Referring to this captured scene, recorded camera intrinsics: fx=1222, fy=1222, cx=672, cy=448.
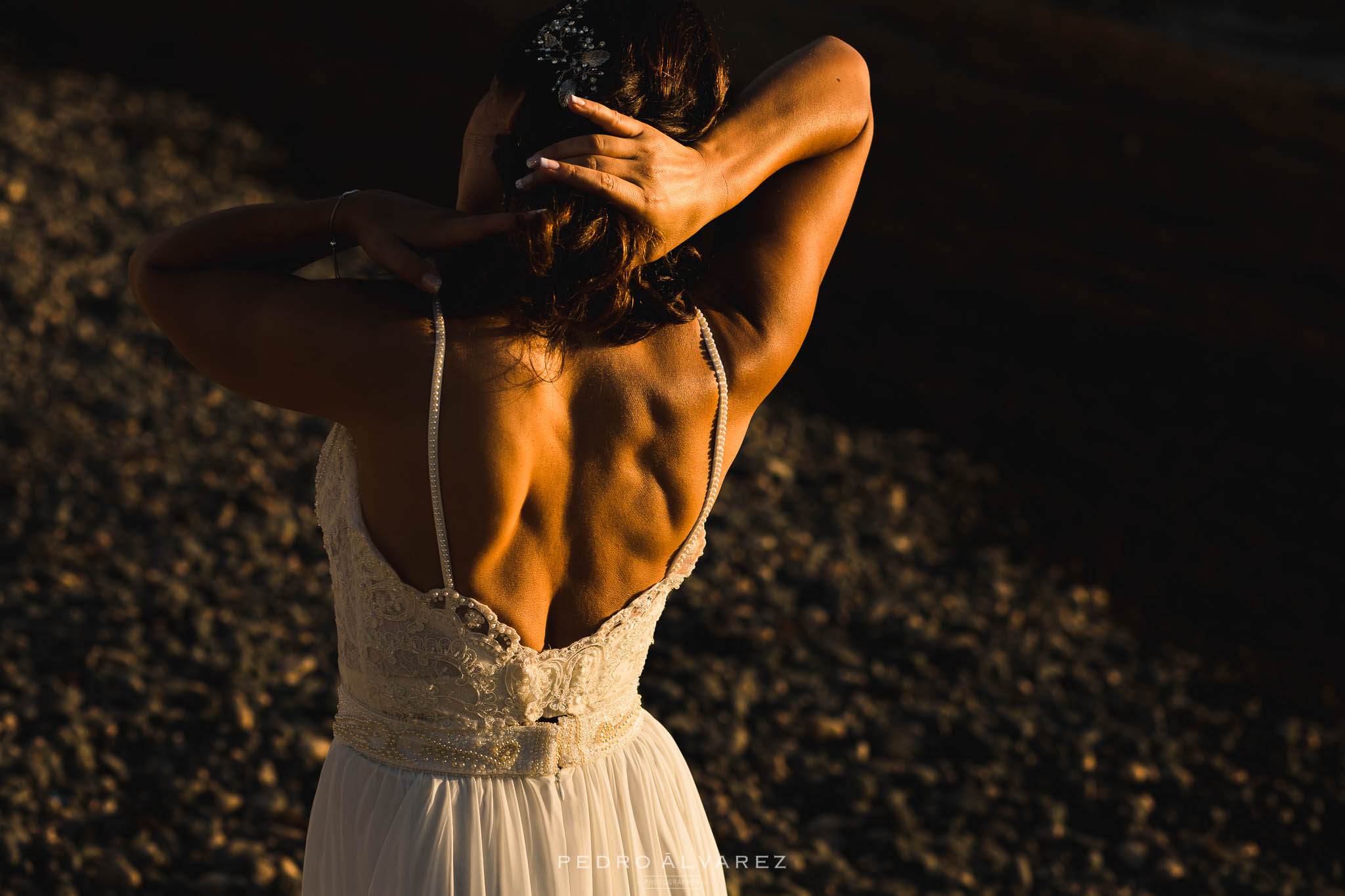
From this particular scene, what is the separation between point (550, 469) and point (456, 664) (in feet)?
1.05

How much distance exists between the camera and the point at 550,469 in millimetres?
1622

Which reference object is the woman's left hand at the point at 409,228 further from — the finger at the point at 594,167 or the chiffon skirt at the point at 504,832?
the chiffon skirt at the point at 504,832

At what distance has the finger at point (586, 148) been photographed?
1457 mm

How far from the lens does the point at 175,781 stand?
4.03 m

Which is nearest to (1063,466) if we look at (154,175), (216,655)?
(216,655)

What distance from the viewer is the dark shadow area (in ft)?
22.4

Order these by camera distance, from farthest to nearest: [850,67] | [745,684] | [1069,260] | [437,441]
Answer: [1069,260]
[745,684]
[850,67]
[437,441]

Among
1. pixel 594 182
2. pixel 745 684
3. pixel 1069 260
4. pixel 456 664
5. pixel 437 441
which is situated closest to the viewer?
pixel 594 182

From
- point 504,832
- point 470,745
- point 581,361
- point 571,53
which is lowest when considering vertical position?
point 504,832

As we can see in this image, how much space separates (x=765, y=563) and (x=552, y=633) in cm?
422

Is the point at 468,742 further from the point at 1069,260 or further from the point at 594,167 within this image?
the point at 1069,260

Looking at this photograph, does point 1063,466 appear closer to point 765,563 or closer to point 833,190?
point 765,563

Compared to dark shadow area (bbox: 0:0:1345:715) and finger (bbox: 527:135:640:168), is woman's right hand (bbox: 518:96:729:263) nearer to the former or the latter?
finger (bbox: 527:135:640:168)

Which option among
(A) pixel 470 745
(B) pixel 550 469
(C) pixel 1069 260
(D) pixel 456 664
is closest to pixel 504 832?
(A) pixel 470 745
